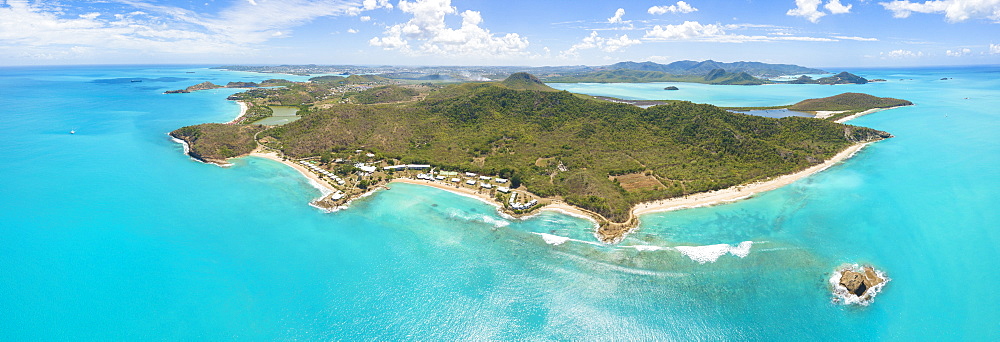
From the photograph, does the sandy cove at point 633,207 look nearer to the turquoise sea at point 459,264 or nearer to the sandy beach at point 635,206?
the sandy beach at point 635,206

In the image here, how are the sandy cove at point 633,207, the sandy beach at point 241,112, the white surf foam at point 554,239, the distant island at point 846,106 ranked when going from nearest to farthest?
the white surf foam at point 554,239, the sandy cove at point 633,207, the sandy beach at point 241,112, the distant island at point 846,106

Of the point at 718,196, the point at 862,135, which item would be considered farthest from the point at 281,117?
the point at 862,135

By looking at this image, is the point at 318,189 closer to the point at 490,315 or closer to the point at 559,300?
the point at 490,315

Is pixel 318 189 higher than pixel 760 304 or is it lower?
higher

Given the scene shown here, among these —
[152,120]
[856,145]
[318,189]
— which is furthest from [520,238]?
[152,120]

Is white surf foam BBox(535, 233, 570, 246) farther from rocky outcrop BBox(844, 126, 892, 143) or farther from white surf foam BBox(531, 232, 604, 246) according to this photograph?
rocky outcrop BBox(844, 126, 892, 143)

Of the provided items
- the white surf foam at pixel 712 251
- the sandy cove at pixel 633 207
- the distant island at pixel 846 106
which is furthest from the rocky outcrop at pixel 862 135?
the white surf foam at pixel 712 251
